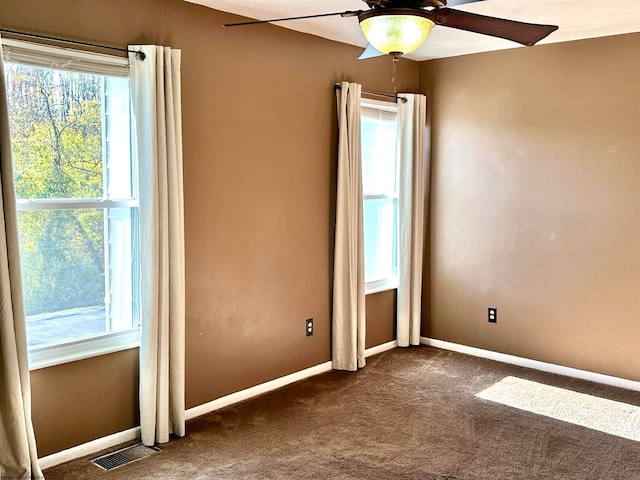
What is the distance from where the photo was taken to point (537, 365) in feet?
15.6

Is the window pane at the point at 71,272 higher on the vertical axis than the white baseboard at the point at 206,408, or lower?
higher

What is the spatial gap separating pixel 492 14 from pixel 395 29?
1821mm

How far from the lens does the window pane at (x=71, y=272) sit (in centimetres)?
305

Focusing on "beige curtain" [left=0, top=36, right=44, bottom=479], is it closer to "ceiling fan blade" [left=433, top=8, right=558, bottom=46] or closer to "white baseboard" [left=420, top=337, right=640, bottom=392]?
"ceiling fan blade" [left=433, top=8, right=558, bottom=46]

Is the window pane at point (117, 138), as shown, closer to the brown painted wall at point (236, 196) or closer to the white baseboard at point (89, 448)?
the brown painted wall at point (236, 196)

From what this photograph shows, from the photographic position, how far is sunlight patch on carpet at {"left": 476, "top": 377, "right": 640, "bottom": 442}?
12.2 ft

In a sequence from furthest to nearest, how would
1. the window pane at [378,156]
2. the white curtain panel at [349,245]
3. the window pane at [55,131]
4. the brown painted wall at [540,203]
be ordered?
the window pane at [378,156] < the white curtain panel at [349,245] < the brown painted wall at [540,203] < the window pane at [55,131]

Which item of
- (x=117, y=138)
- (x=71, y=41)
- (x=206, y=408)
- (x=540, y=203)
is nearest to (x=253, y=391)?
(x=206, y=408)

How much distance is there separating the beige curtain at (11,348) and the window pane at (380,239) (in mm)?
2824

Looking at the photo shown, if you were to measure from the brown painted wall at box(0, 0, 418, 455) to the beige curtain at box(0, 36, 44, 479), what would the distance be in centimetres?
25

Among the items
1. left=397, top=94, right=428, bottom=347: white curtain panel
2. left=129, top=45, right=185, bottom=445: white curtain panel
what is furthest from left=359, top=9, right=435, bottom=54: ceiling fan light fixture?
left=397, top=94, right=428, bottom=347: white curtain panel

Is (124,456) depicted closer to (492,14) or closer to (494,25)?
(494,25)

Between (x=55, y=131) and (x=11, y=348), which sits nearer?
(x=11, y=348)

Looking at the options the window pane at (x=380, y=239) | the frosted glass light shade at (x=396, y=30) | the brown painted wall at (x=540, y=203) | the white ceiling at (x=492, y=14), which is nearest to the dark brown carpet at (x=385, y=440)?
the brown painted wall at (x=540, y=203)
